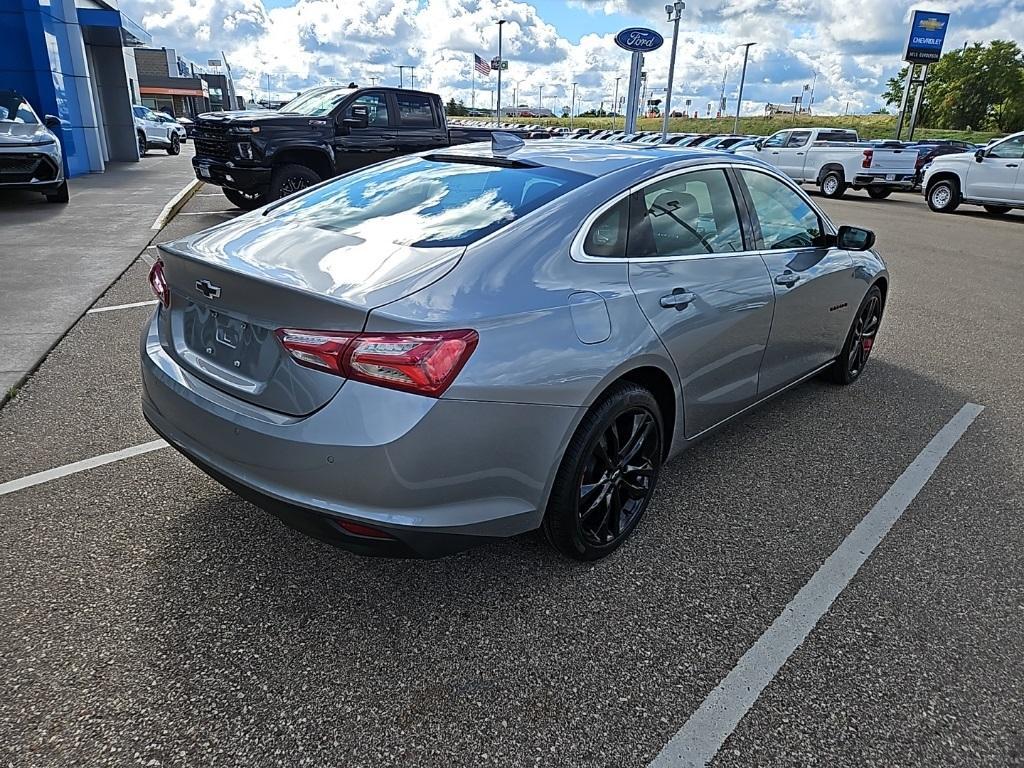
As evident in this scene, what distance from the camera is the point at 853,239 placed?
439 cm

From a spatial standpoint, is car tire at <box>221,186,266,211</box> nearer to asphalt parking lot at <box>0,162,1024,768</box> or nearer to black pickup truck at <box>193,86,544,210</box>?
black pickup truck at <box>193,86,544,210</box>

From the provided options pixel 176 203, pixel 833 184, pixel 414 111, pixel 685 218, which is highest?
pixel 414 111

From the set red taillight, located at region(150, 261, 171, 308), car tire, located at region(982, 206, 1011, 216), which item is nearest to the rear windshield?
red taillight, located at region(150, 261, 171, 308)

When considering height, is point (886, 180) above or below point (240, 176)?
below

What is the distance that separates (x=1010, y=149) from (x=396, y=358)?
19028 mm

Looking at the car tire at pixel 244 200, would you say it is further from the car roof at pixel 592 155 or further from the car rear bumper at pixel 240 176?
the car roof at pixel 592 155

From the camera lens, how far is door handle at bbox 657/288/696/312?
2.99m

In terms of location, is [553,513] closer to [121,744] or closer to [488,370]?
[488,370]

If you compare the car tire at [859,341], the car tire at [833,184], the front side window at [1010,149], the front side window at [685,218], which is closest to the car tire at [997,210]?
the front side window at [1010,149]

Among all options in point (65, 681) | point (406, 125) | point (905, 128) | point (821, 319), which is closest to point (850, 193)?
point (406, 125)

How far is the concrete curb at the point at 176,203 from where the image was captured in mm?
11266

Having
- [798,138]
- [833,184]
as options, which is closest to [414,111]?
[833,184]

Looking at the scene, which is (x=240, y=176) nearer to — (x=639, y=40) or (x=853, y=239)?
(x=853, y=239)

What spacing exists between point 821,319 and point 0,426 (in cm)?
470
